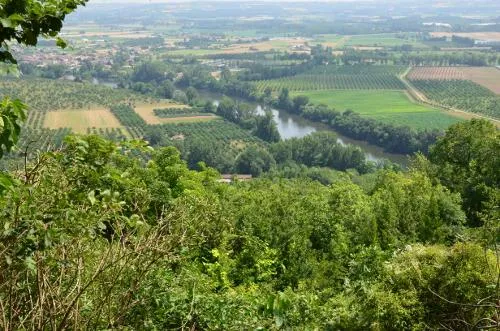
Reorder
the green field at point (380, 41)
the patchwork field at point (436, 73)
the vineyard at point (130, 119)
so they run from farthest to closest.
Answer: the green field at point (380, 41), the patchwork field at point (436, 73), the vineyard at point (130, 119)

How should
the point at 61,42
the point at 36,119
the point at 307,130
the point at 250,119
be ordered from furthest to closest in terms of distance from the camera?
the point at 250,119
the point at 307,130
the point at 36,119
the point at 61,42

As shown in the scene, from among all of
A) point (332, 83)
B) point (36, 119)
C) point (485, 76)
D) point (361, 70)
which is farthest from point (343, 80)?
point (36, 119)

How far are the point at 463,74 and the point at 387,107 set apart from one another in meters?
21.0

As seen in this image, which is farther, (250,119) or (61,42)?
(250,119)

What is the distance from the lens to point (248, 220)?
11.4 m

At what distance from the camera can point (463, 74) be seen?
73188 millimetres

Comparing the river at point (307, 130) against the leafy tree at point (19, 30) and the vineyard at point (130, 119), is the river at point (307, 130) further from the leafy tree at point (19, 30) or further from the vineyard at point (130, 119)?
the leafy tree at point (19, 30)

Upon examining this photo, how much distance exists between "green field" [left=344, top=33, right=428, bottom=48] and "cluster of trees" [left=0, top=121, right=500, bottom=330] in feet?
330

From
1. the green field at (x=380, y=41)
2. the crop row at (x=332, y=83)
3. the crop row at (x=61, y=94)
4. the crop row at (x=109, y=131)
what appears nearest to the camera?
the crop row at (x=109, y=131)

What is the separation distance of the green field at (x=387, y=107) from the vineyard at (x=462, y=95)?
120 inches

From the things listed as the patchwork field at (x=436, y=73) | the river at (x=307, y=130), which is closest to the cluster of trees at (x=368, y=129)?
the river at (x=307, y=130)

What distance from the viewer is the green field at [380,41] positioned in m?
111

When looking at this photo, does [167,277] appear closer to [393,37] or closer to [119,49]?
[119,49]

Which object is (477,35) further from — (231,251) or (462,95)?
(231,251)
